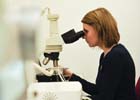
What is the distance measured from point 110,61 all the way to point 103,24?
8.9 inches

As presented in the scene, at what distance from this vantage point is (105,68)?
1.36m

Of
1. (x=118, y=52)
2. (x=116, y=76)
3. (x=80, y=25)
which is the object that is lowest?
(x=116, y=76)

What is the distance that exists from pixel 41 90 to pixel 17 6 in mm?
396

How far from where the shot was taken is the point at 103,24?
4.64ft

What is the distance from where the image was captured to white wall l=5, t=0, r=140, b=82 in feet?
6.68

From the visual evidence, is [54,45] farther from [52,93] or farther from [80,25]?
[80,25]

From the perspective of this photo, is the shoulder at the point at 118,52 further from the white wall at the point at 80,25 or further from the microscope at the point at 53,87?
the white wall at the point at 80,25

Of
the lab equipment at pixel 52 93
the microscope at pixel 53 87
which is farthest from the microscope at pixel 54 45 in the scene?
the lab equipment at pixel 52 93

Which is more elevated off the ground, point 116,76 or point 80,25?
point 80,25

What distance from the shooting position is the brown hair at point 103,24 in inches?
55.8

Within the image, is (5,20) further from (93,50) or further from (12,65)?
(93,50)

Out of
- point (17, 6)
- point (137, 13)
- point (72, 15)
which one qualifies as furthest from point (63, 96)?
point (137, 13)

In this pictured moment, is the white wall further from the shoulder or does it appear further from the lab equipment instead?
the lab equipment

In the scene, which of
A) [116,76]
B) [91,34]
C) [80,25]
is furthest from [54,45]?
[80,25]
